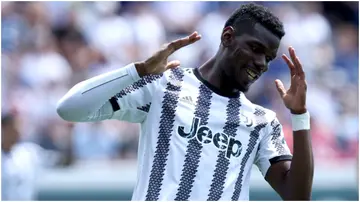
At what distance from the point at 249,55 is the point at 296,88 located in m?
0.30

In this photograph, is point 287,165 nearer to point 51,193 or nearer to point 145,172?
point 145,172

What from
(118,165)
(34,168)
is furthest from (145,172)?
(118,165)

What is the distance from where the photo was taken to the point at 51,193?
925 cm

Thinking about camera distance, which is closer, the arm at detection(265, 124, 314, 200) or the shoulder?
the arm at detection(265, 124, 314, 200)

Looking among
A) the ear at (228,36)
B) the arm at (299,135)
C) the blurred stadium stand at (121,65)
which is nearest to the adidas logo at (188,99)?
the ear at (228,36)

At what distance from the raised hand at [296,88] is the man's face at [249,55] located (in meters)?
0.14

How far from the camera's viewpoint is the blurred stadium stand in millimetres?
9555

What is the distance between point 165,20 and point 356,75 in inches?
102

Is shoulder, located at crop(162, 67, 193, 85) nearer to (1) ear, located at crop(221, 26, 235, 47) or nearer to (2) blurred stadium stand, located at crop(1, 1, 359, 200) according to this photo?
(1) ear, located at crop(221, 26, 235, 47)

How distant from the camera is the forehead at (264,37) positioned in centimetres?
450

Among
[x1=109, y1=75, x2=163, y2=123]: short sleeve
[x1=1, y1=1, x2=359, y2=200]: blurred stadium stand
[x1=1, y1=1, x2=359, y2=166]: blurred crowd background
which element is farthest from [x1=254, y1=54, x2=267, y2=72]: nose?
[x1=1, y1=1, x2=359, y2=166]: blurred crowd background

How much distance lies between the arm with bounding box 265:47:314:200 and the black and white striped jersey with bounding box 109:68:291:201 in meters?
0.22

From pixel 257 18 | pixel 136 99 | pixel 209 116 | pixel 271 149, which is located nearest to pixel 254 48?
pixel 257 18

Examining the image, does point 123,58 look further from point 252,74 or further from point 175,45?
point 175,45
